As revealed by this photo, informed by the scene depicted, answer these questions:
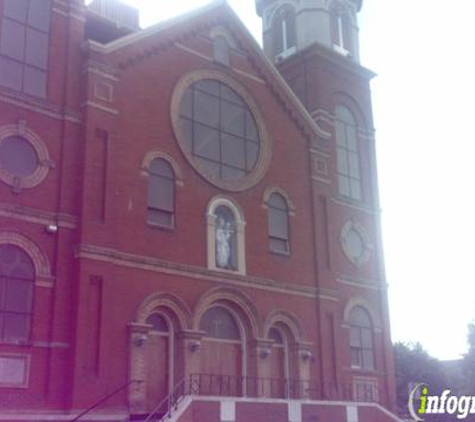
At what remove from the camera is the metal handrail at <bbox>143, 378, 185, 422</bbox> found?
781 inches

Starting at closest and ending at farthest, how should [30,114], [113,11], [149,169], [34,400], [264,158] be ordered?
[34,400] → [30,114] → [149,169] → [264,158] → [113,11]

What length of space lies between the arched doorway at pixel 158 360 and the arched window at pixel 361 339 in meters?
8.30

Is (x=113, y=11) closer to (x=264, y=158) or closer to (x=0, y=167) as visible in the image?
(x=264, y=158)

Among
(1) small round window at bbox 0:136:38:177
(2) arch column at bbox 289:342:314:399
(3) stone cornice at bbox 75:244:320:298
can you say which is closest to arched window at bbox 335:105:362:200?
(3) stone cornice at bbox 75:244:320:298

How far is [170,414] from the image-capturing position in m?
19.4

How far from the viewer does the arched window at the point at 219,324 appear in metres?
23.9

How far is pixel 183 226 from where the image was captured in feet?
78.1

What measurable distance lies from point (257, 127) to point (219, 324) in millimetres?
7535

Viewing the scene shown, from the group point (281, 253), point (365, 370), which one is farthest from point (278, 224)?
point (365, 370)

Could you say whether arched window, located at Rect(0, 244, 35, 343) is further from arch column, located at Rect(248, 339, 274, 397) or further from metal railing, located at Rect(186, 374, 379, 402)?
arch column, located at Rect(248, 339, 274, 397)

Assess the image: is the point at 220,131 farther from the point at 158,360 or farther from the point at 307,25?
the point at 307,25

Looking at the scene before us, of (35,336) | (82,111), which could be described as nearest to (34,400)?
(35,336)

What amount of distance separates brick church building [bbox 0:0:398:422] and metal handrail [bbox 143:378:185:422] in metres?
0.10

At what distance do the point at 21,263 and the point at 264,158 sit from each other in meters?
10.3
